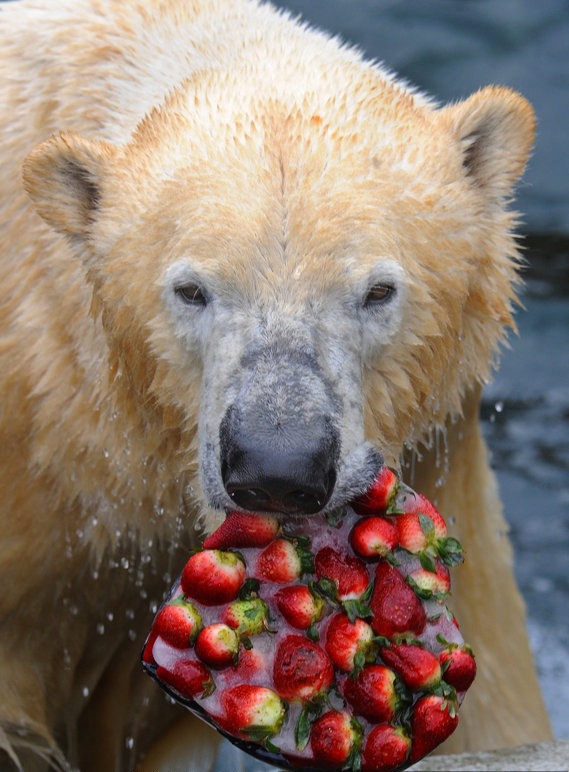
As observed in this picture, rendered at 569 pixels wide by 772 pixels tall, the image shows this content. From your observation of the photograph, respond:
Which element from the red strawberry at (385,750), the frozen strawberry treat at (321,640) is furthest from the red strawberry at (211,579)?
the red strawberry at (385,750)

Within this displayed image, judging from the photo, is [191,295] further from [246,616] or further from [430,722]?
[430,722]

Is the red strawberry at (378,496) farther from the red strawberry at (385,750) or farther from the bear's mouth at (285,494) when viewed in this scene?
the red strawberry at (385,750)

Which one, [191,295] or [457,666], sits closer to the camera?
[457,666]

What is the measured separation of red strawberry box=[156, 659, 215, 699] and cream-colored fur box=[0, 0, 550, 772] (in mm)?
400

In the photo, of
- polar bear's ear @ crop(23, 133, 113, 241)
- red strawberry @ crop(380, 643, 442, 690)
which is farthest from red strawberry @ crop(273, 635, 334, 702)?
polar bear's ear @ crop(23, 133, 113, 241)

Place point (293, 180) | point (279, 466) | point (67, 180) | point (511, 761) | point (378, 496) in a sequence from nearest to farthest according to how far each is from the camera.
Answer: point (279, 466) → point (378, 496) → point (293, 180) → point (67, 180) → point (511, 761)

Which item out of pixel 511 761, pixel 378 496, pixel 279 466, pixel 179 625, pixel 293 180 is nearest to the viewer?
pixel 279 466

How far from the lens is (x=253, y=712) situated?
77.0 inches

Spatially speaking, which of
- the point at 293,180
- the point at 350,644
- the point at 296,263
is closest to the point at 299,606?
the point at 350,644

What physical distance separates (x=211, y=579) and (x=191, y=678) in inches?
6.4

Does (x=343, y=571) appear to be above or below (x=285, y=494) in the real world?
below

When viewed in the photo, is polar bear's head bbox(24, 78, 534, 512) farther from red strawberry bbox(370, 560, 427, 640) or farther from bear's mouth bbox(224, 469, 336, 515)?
red strawberry bbox(370, 560, 427, 640)

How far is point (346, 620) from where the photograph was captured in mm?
2066

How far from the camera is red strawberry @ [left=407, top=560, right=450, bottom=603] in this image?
2.10 meters
